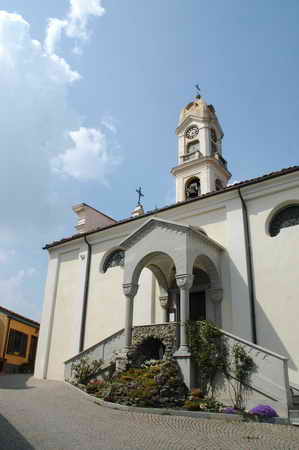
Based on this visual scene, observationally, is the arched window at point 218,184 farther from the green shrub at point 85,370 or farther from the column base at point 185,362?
the column base at point 185,362

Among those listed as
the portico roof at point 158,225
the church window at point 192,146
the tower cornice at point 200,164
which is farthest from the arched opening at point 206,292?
the church window at point 192,146

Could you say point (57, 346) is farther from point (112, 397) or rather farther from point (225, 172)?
point (225, 172)

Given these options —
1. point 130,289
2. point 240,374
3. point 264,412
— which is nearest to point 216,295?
point 130,289

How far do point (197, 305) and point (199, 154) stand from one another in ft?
37.3

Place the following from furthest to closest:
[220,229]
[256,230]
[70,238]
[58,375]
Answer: [70,238], [58,375], [220,229], [256,230]

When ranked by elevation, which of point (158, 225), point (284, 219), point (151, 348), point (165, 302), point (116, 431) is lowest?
point (116, 431)

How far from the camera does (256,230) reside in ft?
51.3

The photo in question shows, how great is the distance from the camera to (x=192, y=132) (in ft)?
87.4

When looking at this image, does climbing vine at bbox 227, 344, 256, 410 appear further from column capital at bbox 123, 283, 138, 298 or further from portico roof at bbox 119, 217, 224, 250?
column capital at bbox 123, 283, 138, 298

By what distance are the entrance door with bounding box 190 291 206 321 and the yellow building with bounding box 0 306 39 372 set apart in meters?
13.5

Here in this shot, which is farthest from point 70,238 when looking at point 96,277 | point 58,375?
point 58,375

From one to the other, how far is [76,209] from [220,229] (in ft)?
38.0

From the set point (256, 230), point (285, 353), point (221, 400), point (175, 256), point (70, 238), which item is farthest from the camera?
point (70, 238)

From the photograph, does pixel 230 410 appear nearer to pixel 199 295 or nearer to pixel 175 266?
pixel 175 266
